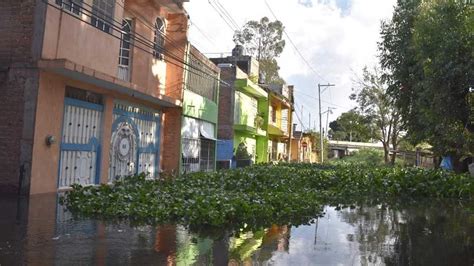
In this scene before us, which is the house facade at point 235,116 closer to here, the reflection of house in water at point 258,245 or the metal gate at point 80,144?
the metal gate at point 80,144

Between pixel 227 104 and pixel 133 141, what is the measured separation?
46.5 feet

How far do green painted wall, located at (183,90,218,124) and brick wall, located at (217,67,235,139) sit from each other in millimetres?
4820

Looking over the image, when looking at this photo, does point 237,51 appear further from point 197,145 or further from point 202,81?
point 197,145

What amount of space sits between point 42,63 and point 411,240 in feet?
31.1

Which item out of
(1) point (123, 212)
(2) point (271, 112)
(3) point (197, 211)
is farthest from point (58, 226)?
A: (2) point (271, 112)

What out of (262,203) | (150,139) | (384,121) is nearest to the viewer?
(262,203)

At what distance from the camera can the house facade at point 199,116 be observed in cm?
2284

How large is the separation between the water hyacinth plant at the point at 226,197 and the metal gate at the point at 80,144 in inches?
88.0

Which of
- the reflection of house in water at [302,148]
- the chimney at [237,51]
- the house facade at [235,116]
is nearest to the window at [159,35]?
the house facade at [235,116]

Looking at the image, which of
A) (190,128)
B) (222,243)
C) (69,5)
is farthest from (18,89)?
(190,128)

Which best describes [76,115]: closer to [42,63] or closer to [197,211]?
[42,63]

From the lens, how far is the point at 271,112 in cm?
4606

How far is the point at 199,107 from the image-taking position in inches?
965

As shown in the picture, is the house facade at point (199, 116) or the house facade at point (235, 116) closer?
the house facade at point (199, 116)
